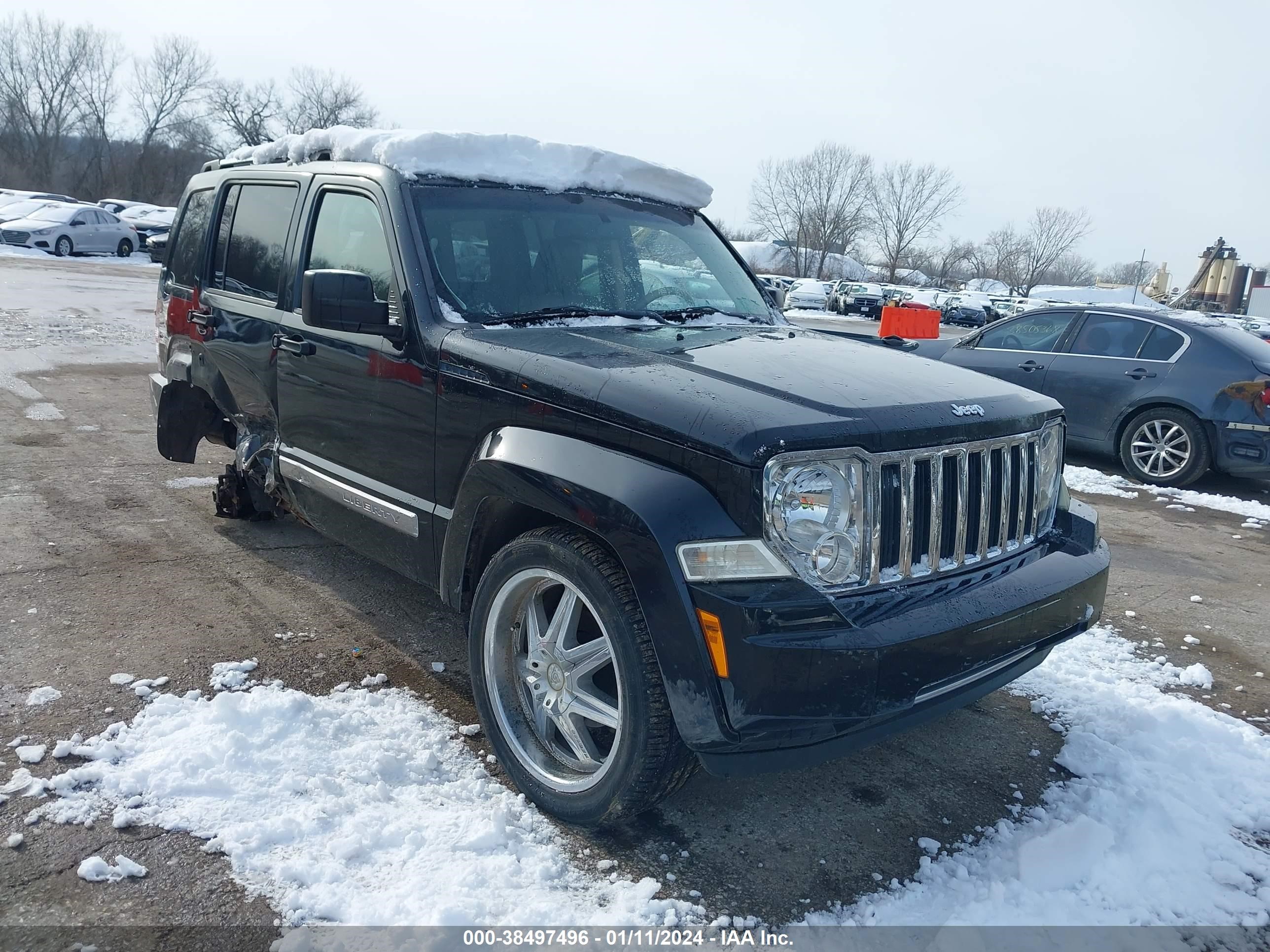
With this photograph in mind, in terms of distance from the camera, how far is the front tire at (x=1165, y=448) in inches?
327

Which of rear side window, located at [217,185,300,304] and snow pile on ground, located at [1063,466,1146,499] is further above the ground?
rear side window, located at [217,185,300,304]

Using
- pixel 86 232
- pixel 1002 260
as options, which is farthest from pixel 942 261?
pixel 86 232

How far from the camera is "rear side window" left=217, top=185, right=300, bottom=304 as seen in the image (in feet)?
14.4

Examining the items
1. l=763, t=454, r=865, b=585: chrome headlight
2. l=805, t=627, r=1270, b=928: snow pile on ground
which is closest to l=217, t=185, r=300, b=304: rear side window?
l=763, t=454, r=865, b=585: chrome headlight

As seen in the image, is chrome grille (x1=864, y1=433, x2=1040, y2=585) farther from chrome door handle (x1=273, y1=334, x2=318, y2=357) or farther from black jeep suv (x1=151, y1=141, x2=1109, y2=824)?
chrome door handle (x1=273, y1=334, x2=318, y2=357)

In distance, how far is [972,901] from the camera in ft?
8.79

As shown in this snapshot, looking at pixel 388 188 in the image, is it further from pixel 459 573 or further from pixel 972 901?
pixel 972 901

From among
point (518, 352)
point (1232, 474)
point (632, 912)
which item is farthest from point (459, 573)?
point (1232, 474)

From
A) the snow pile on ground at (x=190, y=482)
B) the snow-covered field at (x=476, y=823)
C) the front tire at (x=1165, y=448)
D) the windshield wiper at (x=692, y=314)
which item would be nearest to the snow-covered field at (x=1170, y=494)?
the front tire at (x=1165, y=448)

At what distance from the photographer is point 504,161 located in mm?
3994

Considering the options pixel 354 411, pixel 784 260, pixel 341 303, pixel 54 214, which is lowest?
pixel 354 411

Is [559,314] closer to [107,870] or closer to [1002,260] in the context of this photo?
[107,870]

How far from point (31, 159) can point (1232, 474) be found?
229 ft

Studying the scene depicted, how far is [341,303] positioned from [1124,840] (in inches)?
123
